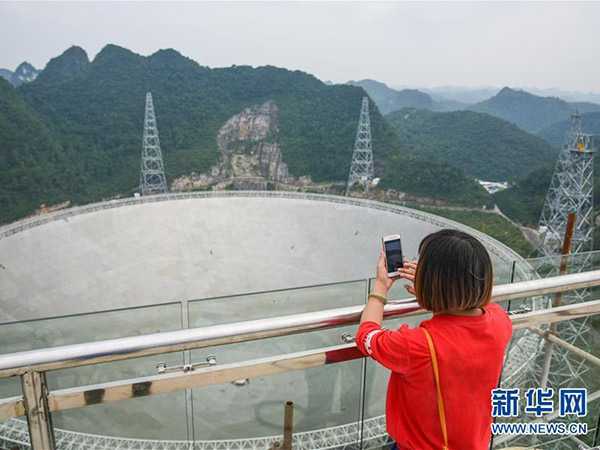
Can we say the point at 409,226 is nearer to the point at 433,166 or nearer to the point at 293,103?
the point at 433,166

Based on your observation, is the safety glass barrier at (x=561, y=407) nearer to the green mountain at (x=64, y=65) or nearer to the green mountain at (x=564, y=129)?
the green mountain at (x=564, y=129)

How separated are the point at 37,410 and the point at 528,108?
123799 mm

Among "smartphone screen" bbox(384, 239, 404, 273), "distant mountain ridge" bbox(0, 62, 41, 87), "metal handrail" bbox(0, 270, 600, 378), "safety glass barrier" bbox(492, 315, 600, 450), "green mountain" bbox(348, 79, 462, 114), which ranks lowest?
"safety glass barrier" bbox(492, 315, 600, 450)

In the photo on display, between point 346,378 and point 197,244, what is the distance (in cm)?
1303

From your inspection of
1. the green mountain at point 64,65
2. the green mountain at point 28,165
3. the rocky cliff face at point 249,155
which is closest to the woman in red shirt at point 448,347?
the green mountain at point 28,165

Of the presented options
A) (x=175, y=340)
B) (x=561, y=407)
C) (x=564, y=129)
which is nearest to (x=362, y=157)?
(x=561, y=407)

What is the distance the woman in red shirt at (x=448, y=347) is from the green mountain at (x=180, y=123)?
2761 centimetres

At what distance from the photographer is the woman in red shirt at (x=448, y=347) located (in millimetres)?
1034

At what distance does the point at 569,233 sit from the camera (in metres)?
7.69

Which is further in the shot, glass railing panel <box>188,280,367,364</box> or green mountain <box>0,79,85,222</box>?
green mountain <box>0,79,85,222</box>

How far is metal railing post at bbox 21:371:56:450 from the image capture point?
1008mm

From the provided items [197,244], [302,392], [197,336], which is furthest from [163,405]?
[197,244]

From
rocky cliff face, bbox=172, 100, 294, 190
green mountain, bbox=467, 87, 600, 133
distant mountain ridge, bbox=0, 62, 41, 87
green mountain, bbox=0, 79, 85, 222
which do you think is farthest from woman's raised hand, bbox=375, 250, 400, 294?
distant mountain ridge, bbox=0, 62, 41, 87

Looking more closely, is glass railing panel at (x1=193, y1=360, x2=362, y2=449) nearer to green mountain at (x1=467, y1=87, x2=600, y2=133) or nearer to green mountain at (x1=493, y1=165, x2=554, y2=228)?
green mountain at (x1=493, y1=165, x2=554, y2=228)
